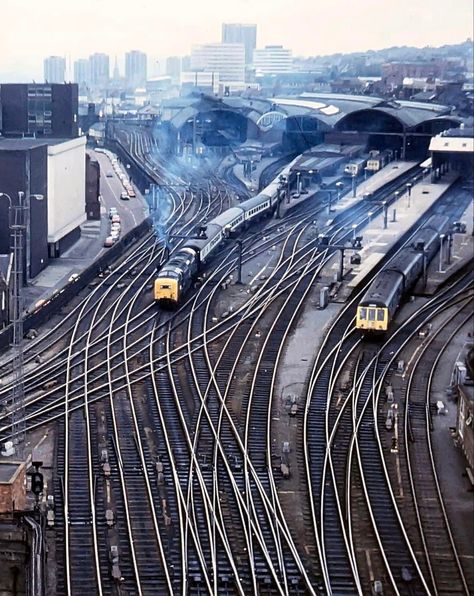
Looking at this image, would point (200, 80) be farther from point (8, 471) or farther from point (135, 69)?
point (8, 471)

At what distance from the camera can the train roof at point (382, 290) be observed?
41.3 feet

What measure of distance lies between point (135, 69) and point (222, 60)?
3412 mm

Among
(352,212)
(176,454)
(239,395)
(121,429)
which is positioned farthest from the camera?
(352,212)

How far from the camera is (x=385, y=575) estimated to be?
705 centimetres

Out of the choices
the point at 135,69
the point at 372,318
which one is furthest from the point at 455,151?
the point at 135,69

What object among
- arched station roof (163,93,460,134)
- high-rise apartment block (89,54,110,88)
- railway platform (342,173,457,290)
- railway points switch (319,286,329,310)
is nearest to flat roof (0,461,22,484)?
railway points switch (319,286,329,310)

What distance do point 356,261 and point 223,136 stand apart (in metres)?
18.3

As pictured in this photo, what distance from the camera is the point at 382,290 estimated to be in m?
13.2

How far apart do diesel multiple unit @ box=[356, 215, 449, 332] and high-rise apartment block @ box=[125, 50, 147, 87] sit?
40.7 ft

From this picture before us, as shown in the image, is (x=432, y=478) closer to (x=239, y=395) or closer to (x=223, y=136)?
(x=239, y=395)

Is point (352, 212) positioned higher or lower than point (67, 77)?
lower

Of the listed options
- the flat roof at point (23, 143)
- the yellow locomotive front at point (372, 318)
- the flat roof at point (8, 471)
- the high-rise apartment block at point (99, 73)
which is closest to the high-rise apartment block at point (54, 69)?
the flat roof at point (23, 143)

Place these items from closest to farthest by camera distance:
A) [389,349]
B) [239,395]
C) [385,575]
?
[385,575], [239,395], [389,349]

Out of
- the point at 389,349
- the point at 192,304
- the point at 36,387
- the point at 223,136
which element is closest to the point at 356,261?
the point at 192,304
